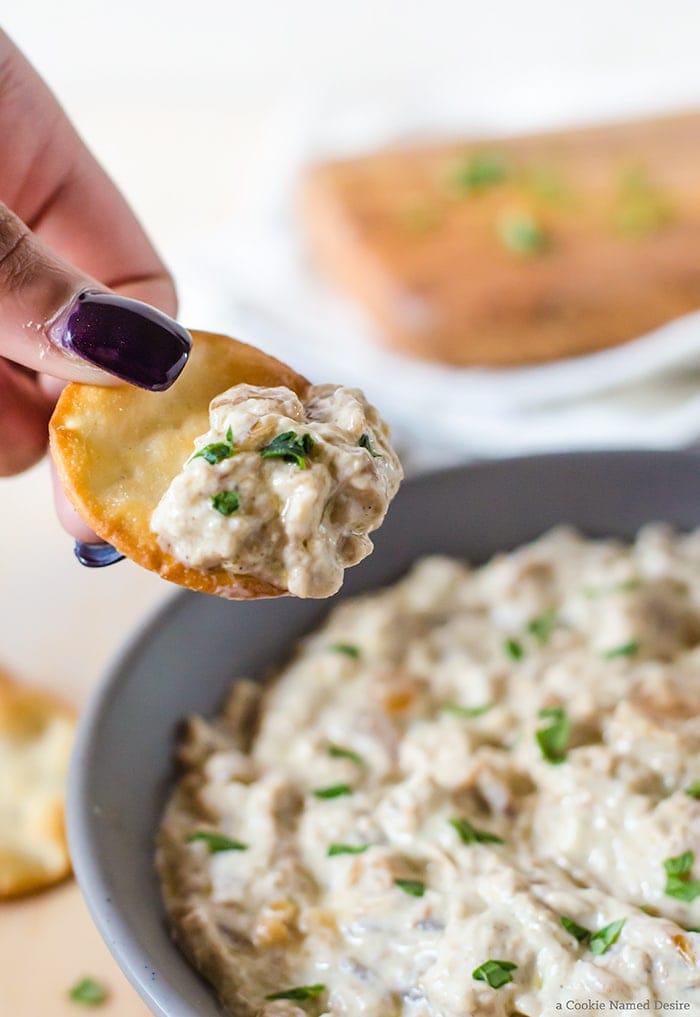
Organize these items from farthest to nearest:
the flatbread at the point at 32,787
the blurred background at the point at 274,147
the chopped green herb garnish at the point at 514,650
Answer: the blurred background at the point at 274,147
the chopped green herb garnish at the point at 514,650
the flatbread at the point at 32,787

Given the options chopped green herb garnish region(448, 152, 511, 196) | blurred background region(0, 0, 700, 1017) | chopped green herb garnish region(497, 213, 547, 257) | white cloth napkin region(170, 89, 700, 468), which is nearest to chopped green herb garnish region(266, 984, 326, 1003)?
blurred background region(0, 0, 700, 1017)

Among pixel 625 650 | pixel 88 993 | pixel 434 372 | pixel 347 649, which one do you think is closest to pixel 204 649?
pixel 347 649

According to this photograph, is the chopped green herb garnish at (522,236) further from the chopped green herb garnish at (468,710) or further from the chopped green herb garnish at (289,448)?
Answer: the chopped green herb garnish at (289,448)

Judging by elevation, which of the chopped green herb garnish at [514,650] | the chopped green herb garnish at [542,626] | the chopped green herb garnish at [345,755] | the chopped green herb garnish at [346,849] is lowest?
the chopped green herb garnish at [542,626]

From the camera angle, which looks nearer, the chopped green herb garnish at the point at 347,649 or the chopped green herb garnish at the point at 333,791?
the chopped green herb garnish at the point at 333,791

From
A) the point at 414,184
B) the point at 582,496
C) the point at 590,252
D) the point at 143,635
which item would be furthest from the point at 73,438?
the point at 414,184

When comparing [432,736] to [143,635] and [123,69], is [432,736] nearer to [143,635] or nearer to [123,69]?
[143,635]

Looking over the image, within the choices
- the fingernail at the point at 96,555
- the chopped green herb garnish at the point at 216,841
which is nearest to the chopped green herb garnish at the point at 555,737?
the chopped green herb garnish at the point at 216,841

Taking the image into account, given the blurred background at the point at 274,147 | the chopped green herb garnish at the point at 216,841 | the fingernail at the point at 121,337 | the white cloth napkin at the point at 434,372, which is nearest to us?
the fingernail at the point at 121,337
